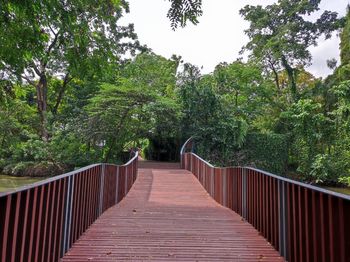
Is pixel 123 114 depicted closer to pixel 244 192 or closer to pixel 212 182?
pixel 212 182

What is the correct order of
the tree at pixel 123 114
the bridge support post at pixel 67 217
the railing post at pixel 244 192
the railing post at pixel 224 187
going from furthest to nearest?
1. the tree at pixel 123 114
2. the railing post at pixel 224 187
3. the railing post at pixel 244 192
4. the bridge support post at pixel 67 217

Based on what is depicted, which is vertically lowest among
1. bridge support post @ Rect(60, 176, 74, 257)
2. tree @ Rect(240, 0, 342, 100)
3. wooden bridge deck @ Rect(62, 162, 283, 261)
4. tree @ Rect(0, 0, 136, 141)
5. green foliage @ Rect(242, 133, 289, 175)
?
wooden bridge deck @ Rect(62, 162, 283, 261)

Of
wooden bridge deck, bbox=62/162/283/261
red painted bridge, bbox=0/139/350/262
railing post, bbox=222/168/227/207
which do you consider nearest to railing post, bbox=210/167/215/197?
railing post, bbox=222/168/227/207

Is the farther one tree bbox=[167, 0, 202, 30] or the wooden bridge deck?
the wooden bridge deck

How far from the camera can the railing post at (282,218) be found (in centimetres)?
349

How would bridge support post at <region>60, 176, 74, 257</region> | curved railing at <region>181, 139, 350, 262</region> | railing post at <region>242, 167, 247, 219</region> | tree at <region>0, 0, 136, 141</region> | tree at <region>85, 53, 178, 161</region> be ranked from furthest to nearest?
tree at <region>85, 53, 178, 161</region> < railing post at <region>242, 167, 247, 219</region> < tree at <region>0, 0, 136, 141</region> < bridge support post at <region>60, 176, 74, 257</region> < curved railing at <region>181, 139, 350, 262</region>

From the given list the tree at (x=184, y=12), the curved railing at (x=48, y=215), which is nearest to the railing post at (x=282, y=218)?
the tree at (x=184, y=12)

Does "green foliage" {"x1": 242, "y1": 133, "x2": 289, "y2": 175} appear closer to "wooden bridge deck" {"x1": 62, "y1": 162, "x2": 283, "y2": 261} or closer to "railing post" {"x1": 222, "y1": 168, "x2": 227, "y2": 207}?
"railing post" {"x1": 222, "y1": 168, "x2": 227, "y2": 207}

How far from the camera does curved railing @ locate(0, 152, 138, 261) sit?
220cm

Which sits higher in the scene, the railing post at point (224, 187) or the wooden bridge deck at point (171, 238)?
the railing post at point (224, 187)

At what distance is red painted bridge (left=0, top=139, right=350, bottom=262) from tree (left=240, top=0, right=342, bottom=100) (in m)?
19.7

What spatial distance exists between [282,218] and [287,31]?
22634 millimetres

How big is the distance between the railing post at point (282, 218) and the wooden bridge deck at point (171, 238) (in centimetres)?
11

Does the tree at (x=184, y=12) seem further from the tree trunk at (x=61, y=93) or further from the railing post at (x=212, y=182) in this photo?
the tree trunk at (x=61, y=93)
